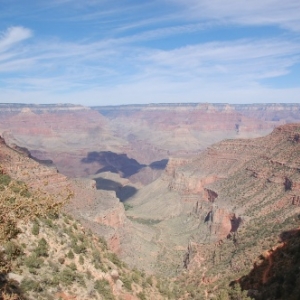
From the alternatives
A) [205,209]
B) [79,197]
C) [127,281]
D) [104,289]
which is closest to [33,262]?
[104,289]

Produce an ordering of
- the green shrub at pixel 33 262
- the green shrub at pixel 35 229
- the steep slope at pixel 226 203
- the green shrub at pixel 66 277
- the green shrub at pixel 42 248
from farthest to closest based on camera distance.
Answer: the steep slope at pixel 226 203, the green shrub at pixel 35 229, the green shrub at pixel 42 248, the green shrub at pixel 66 277, the green shrub at pixel 33 262

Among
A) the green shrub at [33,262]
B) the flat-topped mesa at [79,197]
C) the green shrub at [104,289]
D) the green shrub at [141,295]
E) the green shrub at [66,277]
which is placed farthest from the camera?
the flat-topped mesa at [79,197]

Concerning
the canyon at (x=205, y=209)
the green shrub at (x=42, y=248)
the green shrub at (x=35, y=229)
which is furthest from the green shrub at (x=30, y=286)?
the canyon at (x=205, y=209)

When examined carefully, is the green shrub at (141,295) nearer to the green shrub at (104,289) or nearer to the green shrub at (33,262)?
the green shrub at (104,289)

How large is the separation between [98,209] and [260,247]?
3312 cm

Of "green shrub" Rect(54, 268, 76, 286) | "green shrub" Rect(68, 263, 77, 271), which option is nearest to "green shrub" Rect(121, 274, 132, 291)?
"green shrub" Rect(68, 263, 77, 271)

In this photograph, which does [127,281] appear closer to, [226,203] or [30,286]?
[30,286]

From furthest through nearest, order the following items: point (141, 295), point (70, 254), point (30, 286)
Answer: point (141, 295) < point (70, 254) < point (30, 286)

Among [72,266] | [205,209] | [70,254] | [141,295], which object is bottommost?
[205,209]

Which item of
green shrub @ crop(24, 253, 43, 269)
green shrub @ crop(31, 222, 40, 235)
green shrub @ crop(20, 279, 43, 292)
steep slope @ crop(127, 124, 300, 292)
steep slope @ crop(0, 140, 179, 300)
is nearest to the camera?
steep slope @ crop(0, 140, 179, 300)

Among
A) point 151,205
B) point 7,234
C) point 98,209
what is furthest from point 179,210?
point 7,234

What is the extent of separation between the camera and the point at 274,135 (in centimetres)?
10050

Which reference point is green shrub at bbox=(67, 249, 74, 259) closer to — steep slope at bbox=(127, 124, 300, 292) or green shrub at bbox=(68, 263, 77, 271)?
green shrub at bbox=(68, 263, 77, 271)

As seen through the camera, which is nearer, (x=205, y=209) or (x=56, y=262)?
(x=56, y=262)
